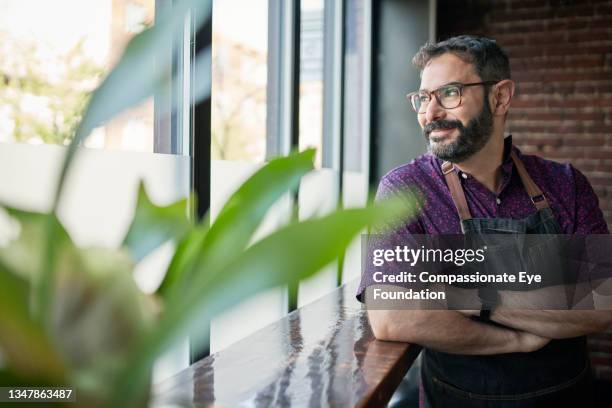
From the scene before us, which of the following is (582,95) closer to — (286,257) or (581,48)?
(581,48)

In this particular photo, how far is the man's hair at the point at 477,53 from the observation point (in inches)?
74.7

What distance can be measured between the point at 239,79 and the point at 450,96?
31.1 inches

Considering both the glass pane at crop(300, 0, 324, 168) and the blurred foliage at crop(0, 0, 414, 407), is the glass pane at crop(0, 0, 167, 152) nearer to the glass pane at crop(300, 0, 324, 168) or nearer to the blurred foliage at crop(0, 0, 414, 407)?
the blurred foliage at crop(0, 0, 414, 407)

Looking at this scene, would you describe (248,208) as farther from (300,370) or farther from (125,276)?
(300,370)

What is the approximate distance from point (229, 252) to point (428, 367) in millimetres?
1555

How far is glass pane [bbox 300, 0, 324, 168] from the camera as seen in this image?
9.50 feet

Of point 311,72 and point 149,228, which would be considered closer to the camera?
point 149,228

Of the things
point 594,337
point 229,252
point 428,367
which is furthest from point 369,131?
point 229,252

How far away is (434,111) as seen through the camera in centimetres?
185

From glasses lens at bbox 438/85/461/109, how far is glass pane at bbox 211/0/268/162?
2.47ft

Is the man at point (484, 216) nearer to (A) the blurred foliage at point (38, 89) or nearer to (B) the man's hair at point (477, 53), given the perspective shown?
(B) the man's hair at point (477, 53)

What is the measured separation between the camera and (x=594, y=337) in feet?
13.0

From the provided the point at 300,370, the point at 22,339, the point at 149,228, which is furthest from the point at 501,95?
the point at 22,339

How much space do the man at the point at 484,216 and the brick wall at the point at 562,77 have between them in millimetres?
2309
